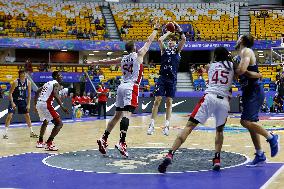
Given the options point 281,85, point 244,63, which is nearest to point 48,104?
point 244,63

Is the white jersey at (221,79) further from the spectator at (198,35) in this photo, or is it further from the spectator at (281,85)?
the spectator at (198,35)

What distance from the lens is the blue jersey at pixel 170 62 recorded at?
38.0 feet

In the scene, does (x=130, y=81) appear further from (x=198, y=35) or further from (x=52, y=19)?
(x=52, y=19)

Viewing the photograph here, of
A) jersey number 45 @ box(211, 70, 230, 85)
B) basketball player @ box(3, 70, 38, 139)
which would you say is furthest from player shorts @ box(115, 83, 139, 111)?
basketball player @ box(3, 70, 38, 139)

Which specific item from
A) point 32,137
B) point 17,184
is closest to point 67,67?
point 32,137

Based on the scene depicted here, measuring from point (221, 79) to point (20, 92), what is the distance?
844cm

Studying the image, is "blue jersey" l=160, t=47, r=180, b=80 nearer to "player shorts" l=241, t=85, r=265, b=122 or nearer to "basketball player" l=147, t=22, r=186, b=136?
"basketball player" l=147, t=22, r=186, b=136

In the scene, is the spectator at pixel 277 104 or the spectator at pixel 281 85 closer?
the spectator at pixel 281 85

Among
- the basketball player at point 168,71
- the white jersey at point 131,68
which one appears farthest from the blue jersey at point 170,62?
the white jersey at point 131,68

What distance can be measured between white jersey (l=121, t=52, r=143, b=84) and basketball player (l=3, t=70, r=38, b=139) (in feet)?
17.6

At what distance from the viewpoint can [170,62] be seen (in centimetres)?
1164

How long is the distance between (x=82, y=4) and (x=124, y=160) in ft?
127

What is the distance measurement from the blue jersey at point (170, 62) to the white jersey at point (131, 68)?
2.16 meters

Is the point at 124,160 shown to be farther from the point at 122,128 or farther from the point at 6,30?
the point at 6,30
